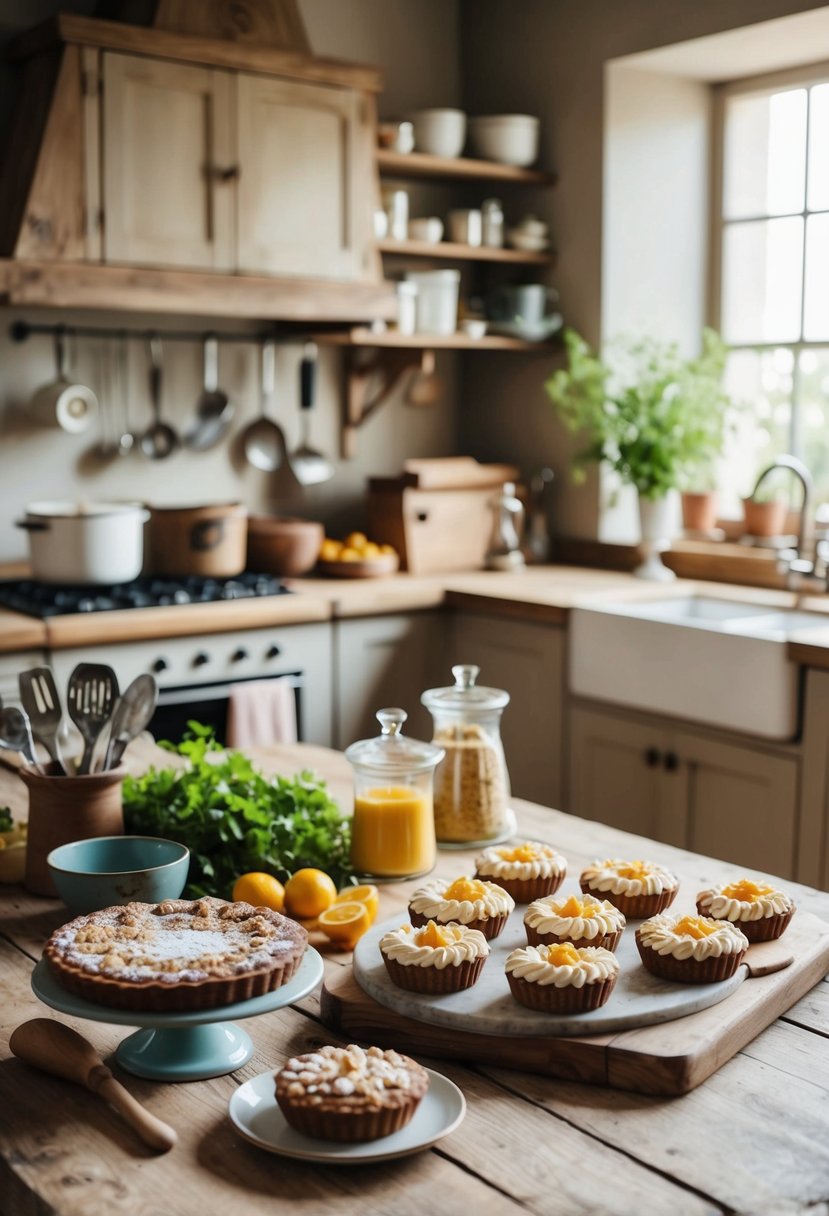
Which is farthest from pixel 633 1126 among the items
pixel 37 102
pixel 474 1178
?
pixel 37 102

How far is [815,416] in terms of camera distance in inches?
156

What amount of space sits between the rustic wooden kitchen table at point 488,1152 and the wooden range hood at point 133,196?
239 cm

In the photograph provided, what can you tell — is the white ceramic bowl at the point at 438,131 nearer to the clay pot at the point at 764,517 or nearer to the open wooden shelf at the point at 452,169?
the open wooden shelf at the point at 452,169

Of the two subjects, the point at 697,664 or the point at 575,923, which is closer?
the point at 575,923

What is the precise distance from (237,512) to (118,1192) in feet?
9.06

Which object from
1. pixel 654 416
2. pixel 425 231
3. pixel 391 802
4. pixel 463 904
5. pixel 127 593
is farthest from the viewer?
pixel 425 231

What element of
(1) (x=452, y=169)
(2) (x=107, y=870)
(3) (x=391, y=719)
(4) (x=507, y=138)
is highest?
(4) (x=507, y=138)

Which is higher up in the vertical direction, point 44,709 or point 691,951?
point 44,709

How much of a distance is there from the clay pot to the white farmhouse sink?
330 millimetres

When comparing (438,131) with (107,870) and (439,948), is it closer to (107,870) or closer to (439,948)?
(107,870)

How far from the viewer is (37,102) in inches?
130

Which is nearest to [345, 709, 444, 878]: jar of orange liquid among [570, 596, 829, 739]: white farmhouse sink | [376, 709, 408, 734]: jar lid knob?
[376, 709, 408, 734]: jar lid knob

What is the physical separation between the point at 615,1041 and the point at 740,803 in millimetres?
2018

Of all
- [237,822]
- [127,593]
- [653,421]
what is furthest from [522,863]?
[653,421]
